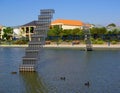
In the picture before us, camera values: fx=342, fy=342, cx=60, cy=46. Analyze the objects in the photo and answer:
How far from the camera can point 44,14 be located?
3428 centimetres

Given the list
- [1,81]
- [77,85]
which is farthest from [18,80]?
[77,85]

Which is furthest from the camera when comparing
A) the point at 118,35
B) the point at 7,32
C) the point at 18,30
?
the point at 18,30

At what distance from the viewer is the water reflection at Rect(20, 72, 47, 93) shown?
23.2 meters

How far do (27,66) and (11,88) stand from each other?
316 inches

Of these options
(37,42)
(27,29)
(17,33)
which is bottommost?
(17,33)

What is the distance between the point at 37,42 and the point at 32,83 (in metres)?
7.38

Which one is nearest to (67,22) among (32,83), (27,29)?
(27,29)

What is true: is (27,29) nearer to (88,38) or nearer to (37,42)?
(88,38)

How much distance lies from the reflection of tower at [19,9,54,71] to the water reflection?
1.25m

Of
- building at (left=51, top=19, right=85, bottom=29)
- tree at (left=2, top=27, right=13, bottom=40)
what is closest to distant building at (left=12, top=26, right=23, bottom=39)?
tree at (left=2, top=27, right=13, bottom=40)

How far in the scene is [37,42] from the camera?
32.9 meters

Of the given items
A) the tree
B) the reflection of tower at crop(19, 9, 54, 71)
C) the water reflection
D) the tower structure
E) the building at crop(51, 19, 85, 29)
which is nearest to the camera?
the water reflection

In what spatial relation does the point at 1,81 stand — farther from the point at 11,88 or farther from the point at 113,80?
the point at 113,80

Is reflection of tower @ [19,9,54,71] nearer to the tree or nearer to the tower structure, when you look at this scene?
the tower structure
